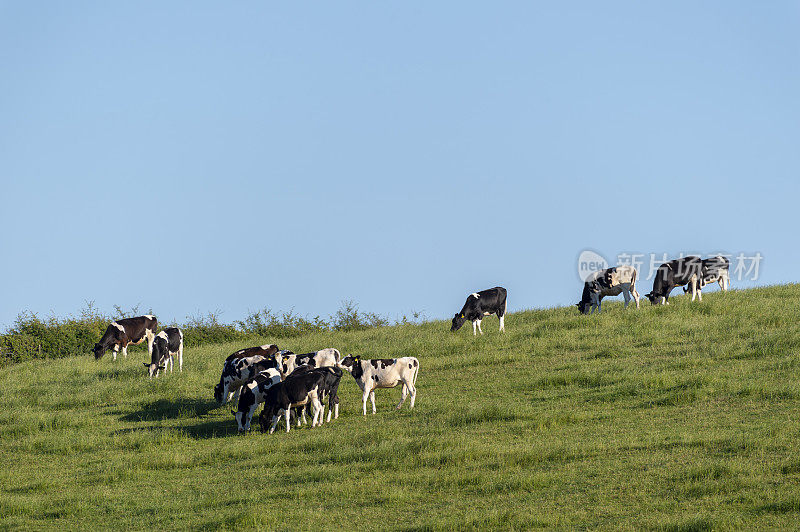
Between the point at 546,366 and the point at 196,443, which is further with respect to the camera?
the point at 546,366

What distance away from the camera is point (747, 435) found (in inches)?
597

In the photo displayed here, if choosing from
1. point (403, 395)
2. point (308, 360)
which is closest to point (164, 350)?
point (308, 360)

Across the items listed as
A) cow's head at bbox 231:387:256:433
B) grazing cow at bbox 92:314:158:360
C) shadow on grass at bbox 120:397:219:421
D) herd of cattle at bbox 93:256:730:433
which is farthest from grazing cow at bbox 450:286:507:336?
cow's head at bbox 231:387:256:433

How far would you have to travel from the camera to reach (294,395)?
18.9 m

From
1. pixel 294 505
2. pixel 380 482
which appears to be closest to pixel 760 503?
pixel 380 482

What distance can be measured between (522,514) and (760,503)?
10.5 ft

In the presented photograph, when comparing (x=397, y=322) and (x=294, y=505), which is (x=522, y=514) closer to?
(x=294, y=505)

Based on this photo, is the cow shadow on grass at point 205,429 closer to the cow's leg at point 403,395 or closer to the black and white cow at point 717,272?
the cow's leg at point 403,395

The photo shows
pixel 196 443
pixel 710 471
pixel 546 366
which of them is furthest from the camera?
pixel 546 366

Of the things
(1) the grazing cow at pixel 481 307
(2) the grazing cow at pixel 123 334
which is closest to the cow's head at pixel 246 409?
(1) the grazing cow at pixel 481 307

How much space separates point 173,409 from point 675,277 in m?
19.7

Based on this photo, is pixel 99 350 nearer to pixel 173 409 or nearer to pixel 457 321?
pixel 173 409

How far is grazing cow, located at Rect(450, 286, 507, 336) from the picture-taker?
3058 centimetres

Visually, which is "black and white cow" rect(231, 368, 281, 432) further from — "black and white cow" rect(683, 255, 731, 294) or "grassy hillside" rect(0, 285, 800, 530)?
"black and white cow" rect(683, 255, 731, 294)
